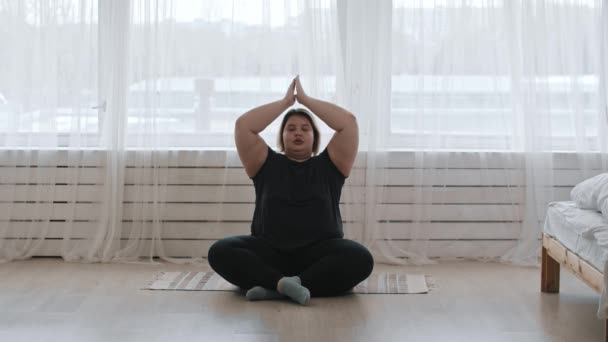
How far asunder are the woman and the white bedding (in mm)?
835

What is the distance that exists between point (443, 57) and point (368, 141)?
24.2 inches

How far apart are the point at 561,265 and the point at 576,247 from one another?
428 mm

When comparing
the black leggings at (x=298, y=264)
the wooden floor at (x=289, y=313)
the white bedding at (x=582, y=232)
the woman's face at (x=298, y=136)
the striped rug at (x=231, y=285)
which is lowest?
the wooden floor at (x=289, y=313)

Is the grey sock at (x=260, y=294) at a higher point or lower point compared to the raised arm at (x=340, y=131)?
lower

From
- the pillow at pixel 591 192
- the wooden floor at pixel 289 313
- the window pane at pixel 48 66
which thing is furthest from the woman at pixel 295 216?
the window pane at pixel 48 66

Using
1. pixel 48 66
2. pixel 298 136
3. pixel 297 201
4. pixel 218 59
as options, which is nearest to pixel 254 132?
pixel 298 136

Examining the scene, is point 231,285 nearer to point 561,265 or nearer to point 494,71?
point 561,265

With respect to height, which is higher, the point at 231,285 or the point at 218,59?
the point at 218,59

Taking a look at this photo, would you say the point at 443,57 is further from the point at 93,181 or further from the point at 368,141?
the point at 93,181

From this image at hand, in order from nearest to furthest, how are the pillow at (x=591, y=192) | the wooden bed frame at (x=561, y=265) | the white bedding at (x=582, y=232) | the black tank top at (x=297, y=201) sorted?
the white bedding at (x=582, y=232) → the wooden bed frame at (x=561, y=265) → the pillow at (x=591, y=192) → the black tank top at (x=297, y=201)

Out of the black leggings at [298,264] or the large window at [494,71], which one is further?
the large window at [494,71]

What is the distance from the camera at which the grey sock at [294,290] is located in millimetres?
3676

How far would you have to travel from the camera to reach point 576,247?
137 inches

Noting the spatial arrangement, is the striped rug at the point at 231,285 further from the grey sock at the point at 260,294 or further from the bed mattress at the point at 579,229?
the bed mattress at the point at 579,229
